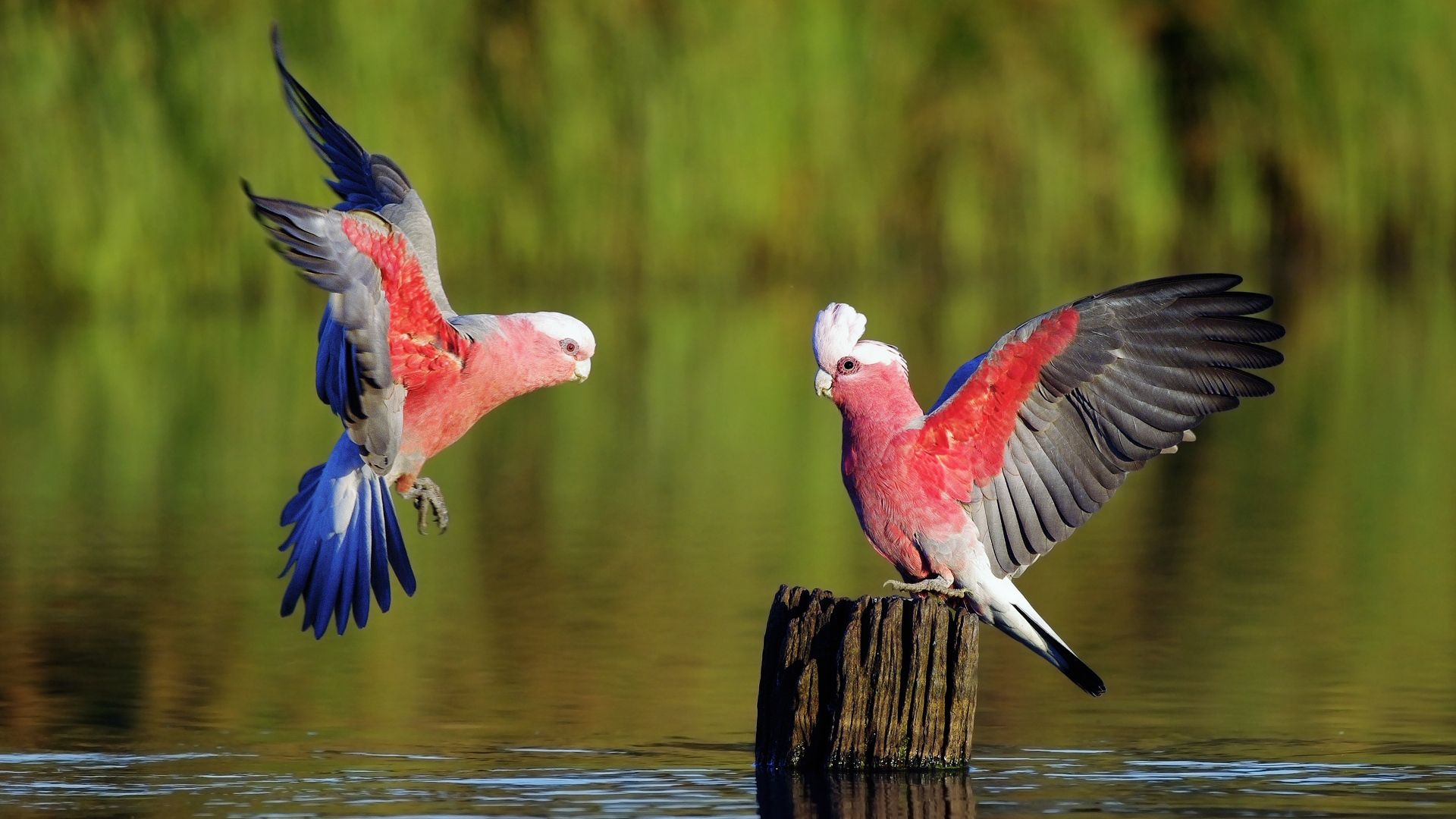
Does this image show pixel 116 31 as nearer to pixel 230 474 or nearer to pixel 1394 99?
pixel 230 474

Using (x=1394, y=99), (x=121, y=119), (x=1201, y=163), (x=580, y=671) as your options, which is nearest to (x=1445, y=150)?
(x=1394, y=99)

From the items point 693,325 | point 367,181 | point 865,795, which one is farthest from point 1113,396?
point 693,325

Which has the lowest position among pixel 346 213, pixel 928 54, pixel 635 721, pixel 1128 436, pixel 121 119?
pixel 635 721

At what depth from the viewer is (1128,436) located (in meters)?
6.92

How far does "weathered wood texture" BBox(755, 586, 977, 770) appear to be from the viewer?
6508mm

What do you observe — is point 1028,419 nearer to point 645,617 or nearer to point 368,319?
point 368,319

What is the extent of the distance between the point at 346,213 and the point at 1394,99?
1620 centimetres

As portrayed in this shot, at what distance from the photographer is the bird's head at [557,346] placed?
7.71 metres

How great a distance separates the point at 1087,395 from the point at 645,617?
2.68m

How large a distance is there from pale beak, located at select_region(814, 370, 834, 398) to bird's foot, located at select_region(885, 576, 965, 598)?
57 cm

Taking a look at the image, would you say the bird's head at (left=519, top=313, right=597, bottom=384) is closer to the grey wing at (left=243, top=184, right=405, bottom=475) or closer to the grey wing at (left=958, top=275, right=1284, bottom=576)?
the grey wing at (left=243, top=184, right=405, bottom=475)

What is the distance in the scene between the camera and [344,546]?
7516 mm

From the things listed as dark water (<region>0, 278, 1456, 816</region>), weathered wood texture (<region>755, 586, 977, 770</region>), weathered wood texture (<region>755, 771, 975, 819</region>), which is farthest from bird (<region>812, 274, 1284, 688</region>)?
dark water (<region>0, 278, 1456, 816</region>)

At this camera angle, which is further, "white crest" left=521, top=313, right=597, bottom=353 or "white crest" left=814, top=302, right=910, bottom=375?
"white crest" left=521, top=313, right=597, bottom=353
